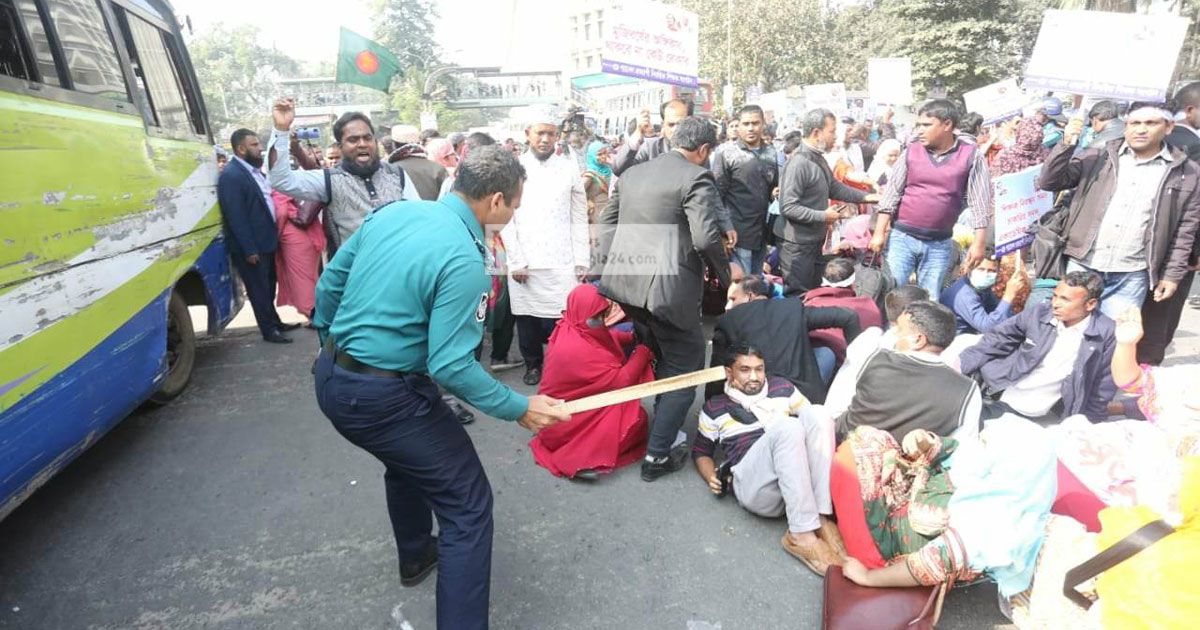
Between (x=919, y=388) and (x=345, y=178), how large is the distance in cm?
337

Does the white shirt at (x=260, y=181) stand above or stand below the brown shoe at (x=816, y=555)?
above

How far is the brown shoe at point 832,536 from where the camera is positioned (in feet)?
7.97

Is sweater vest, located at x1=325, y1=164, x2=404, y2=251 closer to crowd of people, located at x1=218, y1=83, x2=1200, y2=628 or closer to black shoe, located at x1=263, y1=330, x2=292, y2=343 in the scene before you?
crowd of people, located at x1=218, y1=83, x2=1200, y2=628

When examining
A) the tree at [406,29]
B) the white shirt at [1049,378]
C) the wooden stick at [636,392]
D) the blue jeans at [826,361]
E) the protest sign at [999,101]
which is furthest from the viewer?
the tree at [406,29]

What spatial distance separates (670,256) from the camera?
2.97 m

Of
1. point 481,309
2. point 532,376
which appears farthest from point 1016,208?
point 481,309

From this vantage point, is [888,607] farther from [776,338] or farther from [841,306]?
[841,306]

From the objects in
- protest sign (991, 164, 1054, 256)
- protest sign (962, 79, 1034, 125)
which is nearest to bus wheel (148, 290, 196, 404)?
protest sign (991, 164, 1054, 256)

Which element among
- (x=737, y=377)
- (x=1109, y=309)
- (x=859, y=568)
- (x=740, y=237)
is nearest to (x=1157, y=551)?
(x=859, y=568)

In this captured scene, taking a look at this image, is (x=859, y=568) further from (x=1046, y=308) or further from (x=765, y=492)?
(x=1046, y=308)

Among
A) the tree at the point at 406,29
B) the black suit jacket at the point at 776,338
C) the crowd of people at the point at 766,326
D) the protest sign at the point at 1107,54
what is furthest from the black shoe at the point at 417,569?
the tree at the point at 406,29

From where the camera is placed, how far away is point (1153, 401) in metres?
2.32

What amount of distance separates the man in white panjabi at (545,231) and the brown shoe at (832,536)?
7.30ft

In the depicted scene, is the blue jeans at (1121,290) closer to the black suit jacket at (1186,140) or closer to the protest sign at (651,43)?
the black suit jacket at (1186,140)
